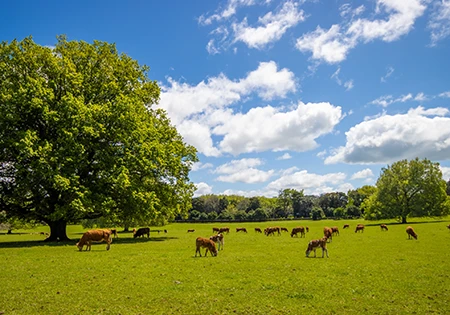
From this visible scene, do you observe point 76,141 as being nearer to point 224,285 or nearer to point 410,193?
point 224,285

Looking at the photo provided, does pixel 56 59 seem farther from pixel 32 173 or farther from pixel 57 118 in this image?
pixel 32 173

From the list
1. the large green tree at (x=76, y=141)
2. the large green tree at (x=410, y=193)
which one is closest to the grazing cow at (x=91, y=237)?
the large green tree at (x=76, y=141)

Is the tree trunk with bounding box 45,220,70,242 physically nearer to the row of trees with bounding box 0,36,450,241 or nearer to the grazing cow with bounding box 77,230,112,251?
the row of trees with bounding box 0,36,450,241

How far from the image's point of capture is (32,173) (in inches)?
1118

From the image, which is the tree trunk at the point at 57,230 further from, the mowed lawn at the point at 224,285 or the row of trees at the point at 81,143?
the mowed lawn at the point at 224,285

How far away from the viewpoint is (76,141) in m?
30.5

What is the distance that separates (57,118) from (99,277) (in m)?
19.6

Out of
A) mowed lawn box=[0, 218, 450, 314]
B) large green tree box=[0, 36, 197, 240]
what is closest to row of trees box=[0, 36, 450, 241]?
large green tree box=[0, 36, 197, 240]

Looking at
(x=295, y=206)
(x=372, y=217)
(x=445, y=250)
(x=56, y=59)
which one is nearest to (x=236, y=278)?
(x=445, y=250)

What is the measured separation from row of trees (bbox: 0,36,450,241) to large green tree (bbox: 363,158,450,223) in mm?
54285

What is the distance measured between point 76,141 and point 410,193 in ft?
241

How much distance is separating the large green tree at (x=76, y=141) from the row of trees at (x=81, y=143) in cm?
9

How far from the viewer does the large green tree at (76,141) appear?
28578 mm

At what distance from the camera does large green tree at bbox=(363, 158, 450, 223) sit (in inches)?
2847
